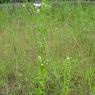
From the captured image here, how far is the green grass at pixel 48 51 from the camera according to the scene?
10.4ft

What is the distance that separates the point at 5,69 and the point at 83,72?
779mm

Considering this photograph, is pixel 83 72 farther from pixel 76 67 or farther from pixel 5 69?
pixel 5 69

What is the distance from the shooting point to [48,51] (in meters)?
3.85

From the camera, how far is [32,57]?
3.88m

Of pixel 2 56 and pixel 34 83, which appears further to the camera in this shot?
pixel 2 56

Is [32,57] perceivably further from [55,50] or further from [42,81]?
[42,81]

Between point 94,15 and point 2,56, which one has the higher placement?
point 94,15

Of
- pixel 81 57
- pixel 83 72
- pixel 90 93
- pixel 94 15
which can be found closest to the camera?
pixel 90 93

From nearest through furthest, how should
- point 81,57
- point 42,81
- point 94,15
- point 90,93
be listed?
point 42,81, point 90,93, point 81,57, point 94,15

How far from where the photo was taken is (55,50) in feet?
13.2

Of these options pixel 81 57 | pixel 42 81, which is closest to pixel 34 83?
pixel 42 81

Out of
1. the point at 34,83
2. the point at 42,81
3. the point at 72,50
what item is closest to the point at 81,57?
the point at 72,50

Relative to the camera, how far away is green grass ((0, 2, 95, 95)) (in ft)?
10.4

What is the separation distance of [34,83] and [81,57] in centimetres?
77
